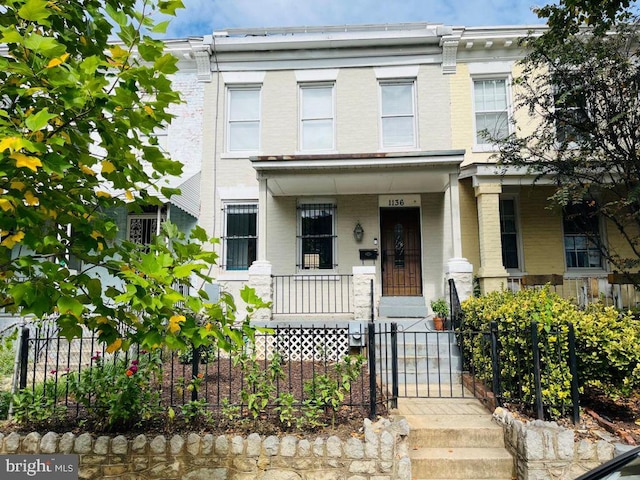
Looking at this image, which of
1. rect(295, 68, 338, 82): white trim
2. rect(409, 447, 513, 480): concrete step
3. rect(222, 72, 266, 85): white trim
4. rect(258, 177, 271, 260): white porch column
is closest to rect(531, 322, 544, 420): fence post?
rect(409, 447, 513, 480): concrete step

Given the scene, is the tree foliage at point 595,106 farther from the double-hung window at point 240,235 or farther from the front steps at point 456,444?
the double-hung window at point 240,235

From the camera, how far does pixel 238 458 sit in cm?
412

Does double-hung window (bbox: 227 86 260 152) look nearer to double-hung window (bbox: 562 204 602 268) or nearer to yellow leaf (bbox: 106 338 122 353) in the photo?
double-hung window (bbox: 562 204 602 268)

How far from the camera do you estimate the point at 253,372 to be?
474 cm

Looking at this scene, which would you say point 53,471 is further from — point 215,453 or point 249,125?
point 249,125

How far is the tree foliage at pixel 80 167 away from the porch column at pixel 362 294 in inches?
228

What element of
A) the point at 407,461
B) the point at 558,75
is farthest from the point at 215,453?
the point at 558,75

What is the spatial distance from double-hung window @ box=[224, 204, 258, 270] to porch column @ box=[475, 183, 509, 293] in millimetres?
5534

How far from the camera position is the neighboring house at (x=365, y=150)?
34.4ft

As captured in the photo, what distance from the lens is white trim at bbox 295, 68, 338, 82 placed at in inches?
436

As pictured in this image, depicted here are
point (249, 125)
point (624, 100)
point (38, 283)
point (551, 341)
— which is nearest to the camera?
point (38, 283)

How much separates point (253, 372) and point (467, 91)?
9.37m

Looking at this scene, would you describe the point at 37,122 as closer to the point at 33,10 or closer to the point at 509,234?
the point at 33,10

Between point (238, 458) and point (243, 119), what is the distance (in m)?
9.07
